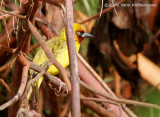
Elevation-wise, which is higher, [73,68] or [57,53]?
[73,68]

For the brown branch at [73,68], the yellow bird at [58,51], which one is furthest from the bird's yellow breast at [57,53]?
the brown branch at [73,68]

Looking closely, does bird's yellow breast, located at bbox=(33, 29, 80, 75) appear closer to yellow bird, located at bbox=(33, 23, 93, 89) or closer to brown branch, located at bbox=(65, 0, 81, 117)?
yellow bird, located at bbox=(33, 23, 93, 89)

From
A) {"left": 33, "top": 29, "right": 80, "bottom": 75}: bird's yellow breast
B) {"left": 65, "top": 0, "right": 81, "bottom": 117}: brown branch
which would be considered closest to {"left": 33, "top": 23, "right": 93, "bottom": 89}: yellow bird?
{"left": 33, "top": 29, "right": 80, "bottom": 75}: bird's yellow breast

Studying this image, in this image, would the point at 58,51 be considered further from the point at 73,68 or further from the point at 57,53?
the point at 73,68

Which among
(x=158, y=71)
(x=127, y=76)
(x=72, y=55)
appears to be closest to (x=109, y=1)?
(x=127, y=76)

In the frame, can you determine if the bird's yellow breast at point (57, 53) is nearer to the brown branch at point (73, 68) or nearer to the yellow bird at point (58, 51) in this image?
the yellow bird at point (58, 51)

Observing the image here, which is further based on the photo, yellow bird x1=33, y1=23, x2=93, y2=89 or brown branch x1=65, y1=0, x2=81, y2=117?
yellow bird x1=33, y1=23, x2=93, y2=89

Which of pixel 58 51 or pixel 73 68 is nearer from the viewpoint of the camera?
pixel 73 68

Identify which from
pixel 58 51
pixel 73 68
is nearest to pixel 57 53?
pixel 58 51

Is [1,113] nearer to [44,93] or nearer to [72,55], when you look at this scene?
[44,93]

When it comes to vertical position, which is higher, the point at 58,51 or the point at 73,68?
the point at 73,68

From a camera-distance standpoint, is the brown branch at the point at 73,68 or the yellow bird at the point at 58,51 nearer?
the brown branch at the point at 73,68
